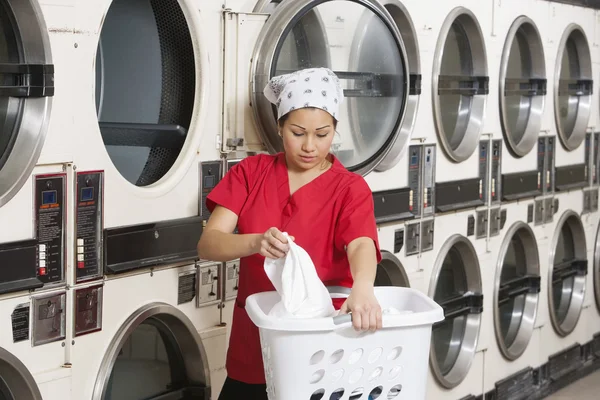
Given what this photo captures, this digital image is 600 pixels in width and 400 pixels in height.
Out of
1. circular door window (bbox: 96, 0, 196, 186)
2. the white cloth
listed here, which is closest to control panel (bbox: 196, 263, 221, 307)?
circular door window (bbox: 96, 0, 196, 186)

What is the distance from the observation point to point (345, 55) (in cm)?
352

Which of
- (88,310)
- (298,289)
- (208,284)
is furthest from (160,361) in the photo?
(298,289)

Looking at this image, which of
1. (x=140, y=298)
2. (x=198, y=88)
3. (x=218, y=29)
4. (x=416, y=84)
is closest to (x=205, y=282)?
(x=140, y=298)

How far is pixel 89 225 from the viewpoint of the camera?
250 centimetres

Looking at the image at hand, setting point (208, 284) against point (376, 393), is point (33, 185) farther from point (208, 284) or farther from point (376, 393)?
point (376, 393)

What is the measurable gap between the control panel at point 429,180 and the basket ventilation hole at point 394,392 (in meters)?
1.92

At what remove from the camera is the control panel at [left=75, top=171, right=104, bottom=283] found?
2467 millimetres

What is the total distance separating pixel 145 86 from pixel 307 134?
905 millimetres

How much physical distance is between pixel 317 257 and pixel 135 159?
89 centimetres

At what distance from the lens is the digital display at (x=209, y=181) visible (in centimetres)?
291

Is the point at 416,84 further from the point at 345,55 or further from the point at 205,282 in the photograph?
the point at 205,282

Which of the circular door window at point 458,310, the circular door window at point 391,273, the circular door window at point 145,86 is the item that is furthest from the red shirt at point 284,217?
the circular door window at point 458,310

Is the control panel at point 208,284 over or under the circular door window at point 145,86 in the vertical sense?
under

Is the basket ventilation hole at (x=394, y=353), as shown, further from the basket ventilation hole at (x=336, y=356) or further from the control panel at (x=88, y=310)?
the control panel at (x=88, y=310)
